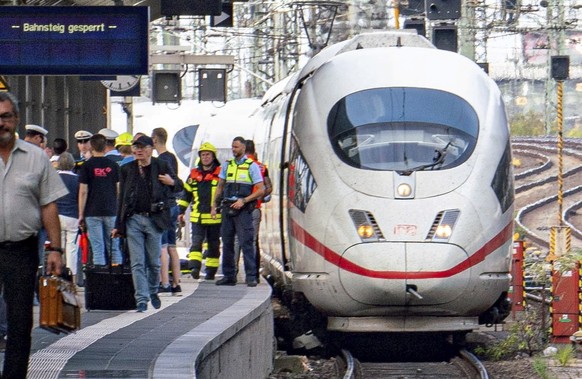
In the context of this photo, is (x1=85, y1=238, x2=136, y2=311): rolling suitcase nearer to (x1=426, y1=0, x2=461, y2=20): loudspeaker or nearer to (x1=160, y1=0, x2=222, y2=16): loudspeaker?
(x1=160, y1=0, x2=222, y2=16): loudspeaker

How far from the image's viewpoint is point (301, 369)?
1630cm

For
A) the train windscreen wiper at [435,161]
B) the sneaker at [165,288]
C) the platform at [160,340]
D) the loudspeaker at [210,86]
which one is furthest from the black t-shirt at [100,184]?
the loudspeaker at [210,86]

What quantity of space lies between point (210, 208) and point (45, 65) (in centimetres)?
378

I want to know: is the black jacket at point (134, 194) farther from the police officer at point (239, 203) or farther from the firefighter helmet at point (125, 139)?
the police officer at point (239, 203)

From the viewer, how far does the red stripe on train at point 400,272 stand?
15.1 metres

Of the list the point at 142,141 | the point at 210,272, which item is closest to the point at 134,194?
the point at 142,141

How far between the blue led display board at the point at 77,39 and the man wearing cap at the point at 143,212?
1786 millimetres

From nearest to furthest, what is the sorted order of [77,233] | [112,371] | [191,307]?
1. [112,371]
2. [191,307]
3. [77,233]

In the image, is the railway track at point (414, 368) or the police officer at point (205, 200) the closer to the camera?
the railway track at point (414, 368)

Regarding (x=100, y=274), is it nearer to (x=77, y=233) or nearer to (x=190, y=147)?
(x=77, y=233)

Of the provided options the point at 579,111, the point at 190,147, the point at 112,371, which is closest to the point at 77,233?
the point at 112,371

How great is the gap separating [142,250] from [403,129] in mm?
3409

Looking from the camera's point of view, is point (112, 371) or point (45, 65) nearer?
point (112, 371)

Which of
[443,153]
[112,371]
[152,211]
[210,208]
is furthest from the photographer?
[210,208]
